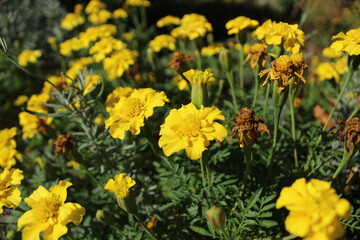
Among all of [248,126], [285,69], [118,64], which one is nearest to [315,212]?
[248,126]

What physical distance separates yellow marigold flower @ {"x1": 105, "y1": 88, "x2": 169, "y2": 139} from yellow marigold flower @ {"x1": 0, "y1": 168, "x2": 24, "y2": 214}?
0.47 meters

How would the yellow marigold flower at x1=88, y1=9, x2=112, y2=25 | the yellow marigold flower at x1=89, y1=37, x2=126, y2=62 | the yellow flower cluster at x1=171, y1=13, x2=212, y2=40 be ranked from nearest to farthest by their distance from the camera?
the yellow flower cluster at x1=171, y1=13, x2=212, y2=40, the yellow marigold flower at x1=89, y1=37, x2=126, y2=62, the yellow marigold flower at x1=88, y1=9, x2=112, y2=25

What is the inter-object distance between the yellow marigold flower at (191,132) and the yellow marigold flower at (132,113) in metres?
0.17

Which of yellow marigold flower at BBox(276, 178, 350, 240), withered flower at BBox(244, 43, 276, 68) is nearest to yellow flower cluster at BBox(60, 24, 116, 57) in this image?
withered flower at BBox(244, 43, 276, 68)

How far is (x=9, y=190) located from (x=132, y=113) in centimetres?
64

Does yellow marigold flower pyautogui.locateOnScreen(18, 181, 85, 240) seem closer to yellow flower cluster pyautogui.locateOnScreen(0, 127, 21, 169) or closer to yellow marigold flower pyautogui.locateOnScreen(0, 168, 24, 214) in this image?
yellow marigold flower pyautogui.locateOnScreen(0, 168, 24, 214)

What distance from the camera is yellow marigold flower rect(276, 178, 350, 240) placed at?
0.89m

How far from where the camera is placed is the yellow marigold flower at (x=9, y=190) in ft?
4.49

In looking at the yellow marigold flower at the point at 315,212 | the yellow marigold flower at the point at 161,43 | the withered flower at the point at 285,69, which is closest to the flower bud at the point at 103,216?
the yellow marigold flower at the point at 315,212

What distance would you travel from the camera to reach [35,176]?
218 centimetres

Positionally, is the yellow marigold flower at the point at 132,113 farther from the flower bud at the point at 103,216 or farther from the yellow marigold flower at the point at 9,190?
the yellow marigold flower at the point at 9,190

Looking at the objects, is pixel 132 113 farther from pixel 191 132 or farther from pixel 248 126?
pixel 248 126

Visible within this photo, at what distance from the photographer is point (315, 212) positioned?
902 mm

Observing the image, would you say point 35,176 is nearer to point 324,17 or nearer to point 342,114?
point 342,114
